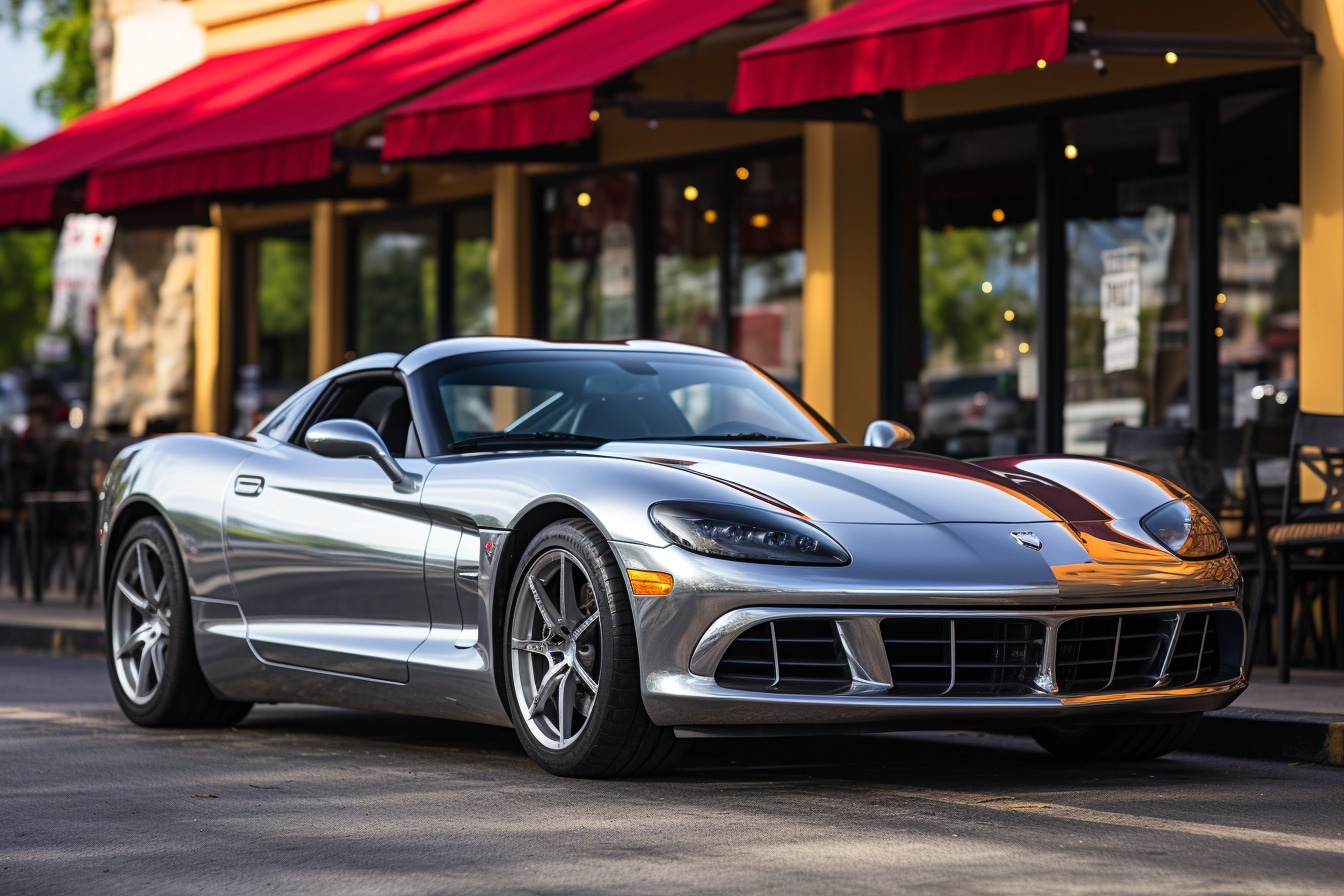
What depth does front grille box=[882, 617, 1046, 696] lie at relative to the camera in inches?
215

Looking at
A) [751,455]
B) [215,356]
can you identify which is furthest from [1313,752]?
[215,356]

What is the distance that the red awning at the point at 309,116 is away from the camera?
12.6 meters

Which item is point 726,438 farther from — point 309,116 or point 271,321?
point 271,321

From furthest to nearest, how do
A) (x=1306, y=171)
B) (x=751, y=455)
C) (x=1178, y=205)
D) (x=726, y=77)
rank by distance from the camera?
(x=726, y=77)
(x=1178, y=205)
(x=1306, y=171)
(x=751, y=455)

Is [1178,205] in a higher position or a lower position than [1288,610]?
higher

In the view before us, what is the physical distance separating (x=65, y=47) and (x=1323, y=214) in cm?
2752

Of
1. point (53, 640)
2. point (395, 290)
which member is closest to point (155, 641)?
point (53, 640)

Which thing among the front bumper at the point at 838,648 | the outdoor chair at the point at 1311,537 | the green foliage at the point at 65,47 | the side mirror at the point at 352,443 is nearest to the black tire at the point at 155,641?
the side mirror at the point at 352,443

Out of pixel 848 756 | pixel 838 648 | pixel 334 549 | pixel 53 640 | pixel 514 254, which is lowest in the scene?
pixel 53 640

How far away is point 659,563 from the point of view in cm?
552

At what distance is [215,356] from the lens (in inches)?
779

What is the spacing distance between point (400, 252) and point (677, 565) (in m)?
12.7

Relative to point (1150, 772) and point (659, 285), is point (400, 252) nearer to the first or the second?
point (659, 285)

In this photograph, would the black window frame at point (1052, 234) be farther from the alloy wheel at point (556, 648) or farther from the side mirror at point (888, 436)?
the alloy wheel at point (556, 648)
